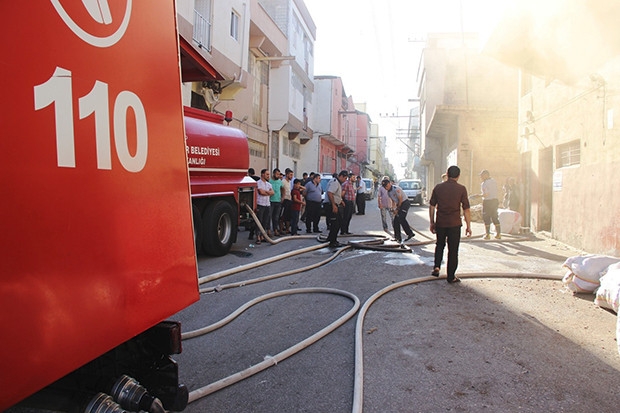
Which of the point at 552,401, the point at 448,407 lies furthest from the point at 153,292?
the point at 552,401

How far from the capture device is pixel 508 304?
521 cm

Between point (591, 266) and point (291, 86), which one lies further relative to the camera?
point (291, 86)

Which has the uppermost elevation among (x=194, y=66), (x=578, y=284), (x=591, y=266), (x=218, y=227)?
(x=194, y=66)

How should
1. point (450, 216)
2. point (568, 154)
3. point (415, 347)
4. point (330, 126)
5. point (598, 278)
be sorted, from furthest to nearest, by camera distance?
point (330, 126) < point (568, 154) < point (450, 216) < point (598, 278) < point (415, 347)

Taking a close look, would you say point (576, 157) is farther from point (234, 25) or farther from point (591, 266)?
point (234, 25)

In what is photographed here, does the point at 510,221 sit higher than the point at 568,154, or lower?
lower

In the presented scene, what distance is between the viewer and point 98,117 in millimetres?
1616

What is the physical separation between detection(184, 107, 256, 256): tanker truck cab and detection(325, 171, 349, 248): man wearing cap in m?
1.91

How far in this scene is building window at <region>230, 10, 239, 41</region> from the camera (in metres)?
16.4

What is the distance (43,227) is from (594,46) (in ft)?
30.6

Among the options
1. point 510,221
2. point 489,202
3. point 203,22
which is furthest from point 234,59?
point 510,221

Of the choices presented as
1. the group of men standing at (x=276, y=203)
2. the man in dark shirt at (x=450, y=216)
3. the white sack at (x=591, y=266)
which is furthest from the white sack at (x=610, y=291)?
the group of men standing at (x=276, y=203)

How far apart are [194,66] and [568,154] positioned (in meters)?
8.45

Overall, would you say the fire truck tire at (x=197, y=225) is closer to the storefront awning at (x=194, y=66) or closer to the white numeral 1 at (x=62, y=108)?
the storefront awning at (x=194, y=66)
